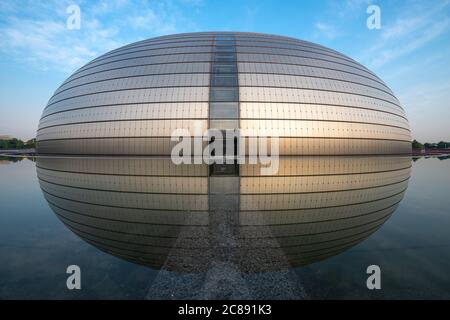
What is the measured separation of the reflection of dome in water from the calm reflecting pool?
0.03 meters

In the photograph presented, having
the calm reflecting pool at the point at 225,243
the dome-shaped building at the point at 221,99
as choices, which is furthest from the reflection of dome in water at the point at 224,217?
the dome-shaped building at the point at 221,99

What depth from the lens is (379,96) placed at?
2355 centimetres

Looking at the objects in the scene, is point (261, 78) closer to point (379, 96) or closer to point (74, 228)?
point (379, 96)

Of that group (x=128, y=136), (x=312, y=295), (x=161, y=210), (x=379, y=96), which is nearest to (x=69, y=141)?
(x=128, y=136)

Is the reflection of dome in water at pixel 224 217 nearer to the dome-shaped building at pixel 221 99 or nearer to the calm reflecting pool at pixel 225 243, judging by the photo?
the calm reflecting pool at pixel 225 243

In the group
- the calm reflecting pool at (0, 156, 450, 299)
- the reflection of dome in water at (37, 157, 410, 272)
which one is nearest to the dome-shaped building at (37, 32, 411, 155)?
the reflection of dome in water at (37, 157, 410, 272)

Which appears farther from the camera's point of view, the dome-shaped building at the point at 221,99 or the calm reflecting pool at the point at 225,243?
the dome-shaped building at the point at 221,99

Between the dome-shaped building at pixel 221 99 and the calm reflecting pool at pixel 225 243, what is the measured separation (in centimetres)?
1142

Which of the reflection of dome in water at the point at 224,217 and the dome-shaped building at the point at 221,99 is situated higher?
the dome-shaped building at the point at 221,99

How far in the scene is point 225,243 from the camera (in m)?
3.99

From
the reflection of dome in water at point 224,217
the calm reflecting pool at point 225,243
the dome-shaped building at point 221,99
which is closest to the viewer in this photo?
the calm reflecting pool at point 225,243

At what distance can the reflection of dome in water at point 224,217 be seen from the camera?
360cm

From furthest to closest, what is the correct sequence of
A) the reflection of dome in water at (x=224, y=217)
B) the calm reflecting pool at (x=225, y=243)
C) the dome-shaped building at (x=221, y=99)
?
1. the dome-shaped building at (x=221, y=99)
2. the reflection of dome in water at (x=224, y=217)
3. the calm reflecting pool at (x=225, y=243)

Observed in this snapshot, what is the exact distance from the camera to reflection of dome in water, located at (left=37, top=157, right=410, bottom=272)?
3.60 metres
